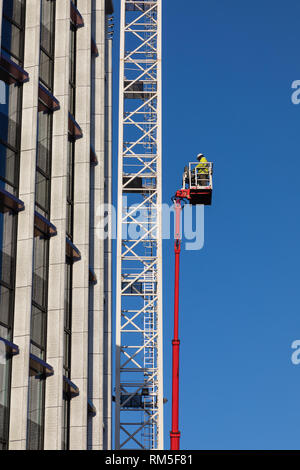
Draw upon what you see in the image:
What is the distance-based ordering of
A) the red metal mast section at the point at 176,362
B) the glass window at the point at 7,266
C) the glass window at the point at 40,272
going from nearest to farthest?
the red metal mast section at the point at 176,362 → the glass window at the point at 7,266 → the glass window at the point at 40,272

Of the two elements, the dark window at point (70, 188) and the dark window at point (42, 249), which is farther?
the dark window at point (70, 188)

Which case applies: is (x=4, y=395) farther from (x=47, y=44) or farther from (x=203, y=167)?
(x=47, y=44)

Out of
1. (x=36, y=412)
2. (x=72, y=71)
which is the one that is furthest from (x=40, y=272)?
(x=72, y=71)

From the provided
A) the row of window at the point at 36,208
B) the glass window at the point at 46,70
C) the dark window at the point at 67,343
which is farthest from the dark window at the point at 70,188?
the glass window at the point at 46,70

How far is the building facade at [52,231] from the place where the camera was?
131 feet

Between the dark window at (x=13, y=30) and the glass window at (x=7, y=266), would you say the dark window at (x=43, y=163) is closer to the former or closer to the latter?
the dark window at (x=13, y=30)

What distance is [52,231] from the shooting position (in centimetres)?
4447

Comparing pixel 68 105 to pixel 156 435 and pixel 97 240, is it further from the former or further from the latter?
pixel 156 435

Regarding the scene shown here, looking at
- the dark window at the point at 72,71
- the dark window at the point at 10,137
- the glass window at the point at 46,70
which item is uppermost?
the dark window at the point at 72,71

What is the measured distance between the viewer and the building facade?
3994 centimetres

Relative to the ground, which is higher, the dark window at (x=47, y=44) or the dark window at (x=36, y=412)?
the dark window at (x=47, y=44)
